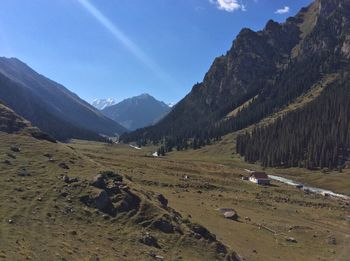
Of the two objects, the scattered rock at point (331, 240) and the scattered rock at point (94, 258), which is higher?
the scattered rock at point (331, 240)

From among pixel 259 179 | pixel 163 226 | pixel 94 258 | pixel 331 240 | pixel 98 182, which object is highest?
pixel 259 179

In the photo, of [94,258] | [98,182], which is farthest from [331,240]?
[94,258]

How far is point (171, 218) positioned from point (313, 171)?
156 meters

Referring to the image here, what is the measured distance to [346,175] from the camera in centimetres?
18088

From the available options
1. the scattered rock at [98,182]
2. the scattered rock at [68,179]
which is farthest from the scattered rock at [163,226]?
the scattered rock at [68,179]

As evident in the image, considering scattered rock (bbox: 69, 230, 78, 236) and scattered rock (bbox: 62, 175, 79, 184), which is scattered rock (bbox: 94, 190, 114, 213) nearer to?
scattered rock (bbox: 62, 175, 79, 184)

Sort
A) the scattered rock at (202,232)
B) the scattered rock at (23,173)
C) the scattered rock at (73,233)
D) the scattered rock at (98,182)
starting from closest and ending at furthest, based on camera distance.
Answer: the scattered rock at (73,233) → the scattered rock at (202,232) → the scattered rock at (98,182) → the scattered rock at (23,173)

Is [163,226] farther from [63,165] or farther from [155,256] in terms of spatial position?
[63,165]

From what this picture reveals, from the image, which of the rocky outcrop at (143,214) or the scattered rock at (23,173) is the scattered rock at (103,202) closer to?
the rocky outcrop at (143,214)

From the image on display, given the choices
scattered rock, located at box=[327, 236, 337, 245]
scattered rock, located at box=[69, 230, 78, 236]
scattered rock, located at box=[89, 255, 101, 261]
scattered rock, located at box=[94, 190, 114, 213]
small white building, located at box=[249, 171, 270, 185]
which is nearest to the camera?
scattered rock, located at box=[89, 255, 101, 261]

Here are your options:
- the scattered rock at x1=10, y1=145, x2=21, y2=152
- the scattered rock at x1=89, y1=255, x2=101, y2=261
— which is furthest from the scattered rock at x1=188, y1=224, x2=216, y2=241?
the scattered rock at x1=10, y1=145, x2=21, y2=152

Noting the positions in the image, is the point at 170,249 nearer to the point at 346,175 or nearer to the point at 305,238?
the point at 305,238

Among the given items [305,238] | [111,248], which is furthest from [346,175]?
[111,248]

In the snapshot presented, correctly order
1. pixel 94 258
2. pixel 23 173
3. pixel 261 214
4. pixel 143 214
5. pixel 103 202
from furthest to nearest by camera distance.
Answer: pixel 261 214 → pixel 23 173 → pixel 103 202 → pixel 143 214 → pixel 94 258
